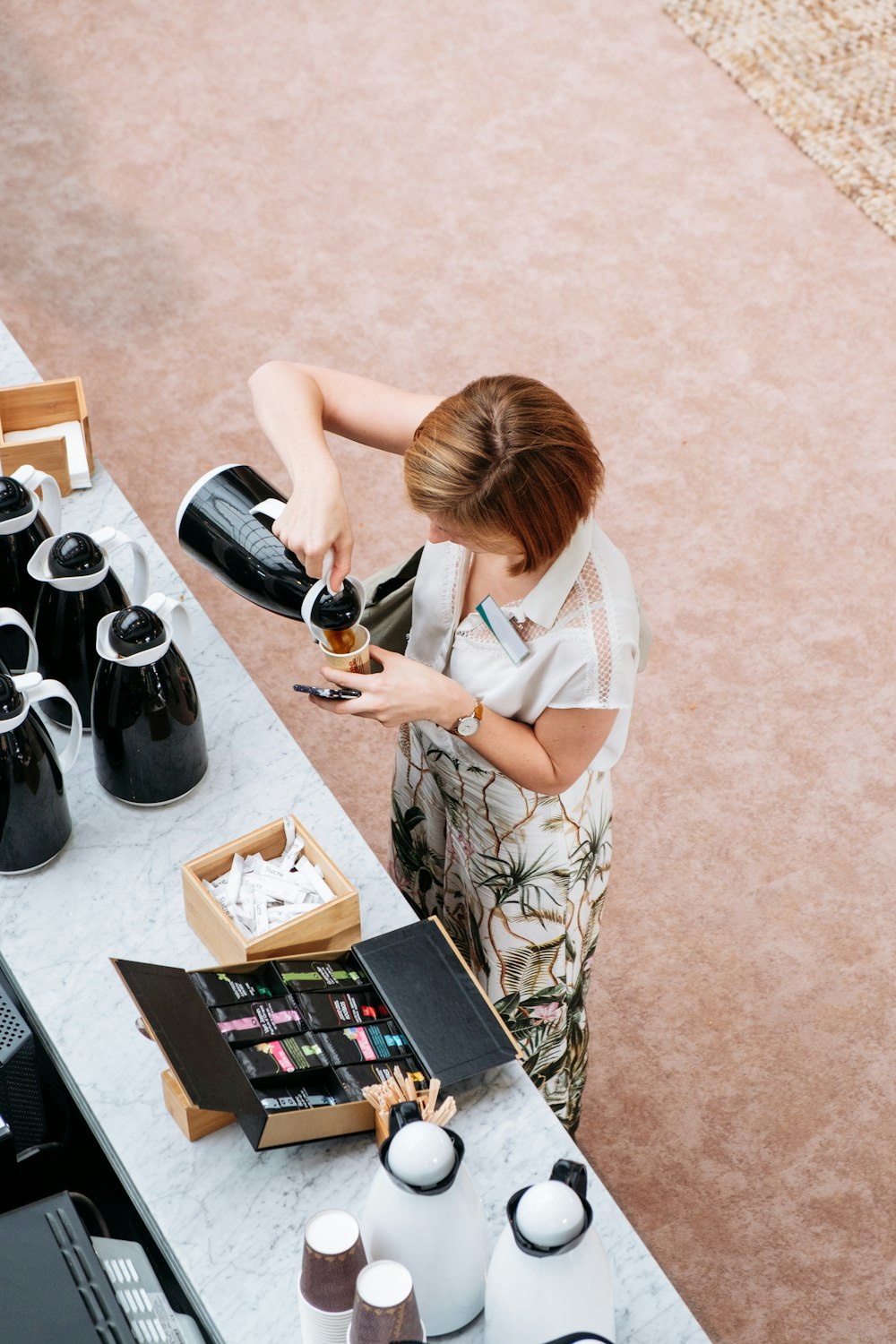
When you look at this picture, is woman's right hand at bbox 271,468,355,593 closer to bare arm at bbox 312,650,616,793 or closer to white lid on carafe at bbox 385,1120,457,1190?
bare arm at bbox 312,650,616,793

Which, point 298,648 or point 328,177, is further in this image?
point 328,177

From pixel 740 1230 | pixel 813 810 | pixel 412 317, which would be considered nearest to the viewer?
pixel 740 1230

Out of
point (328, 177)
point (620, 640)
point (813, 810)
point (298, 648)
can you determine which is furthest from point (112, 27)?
point (620, 640)

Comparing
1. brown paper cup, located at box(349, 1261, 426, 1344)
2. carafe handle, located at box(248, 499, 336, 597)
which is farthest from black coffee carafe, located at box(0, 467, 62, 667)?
brown paper cup, located at box(349, 1261, 426, 1344)

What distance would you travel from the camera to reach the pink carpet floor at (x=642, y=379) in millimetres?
2469

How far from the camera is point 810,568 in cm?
334

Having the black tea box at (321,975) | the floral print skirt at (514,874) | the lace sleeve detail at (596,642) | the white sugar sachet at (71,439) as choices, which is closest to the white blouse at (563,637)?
the lace sleeve detail at (596,642)

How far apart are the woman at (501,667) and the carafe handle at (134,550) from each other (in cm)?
21

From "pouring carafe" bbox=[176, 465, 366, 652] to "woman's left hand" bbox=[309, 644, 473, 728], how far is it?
0.06 meters

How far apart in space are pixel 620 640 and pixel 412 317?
2460mm

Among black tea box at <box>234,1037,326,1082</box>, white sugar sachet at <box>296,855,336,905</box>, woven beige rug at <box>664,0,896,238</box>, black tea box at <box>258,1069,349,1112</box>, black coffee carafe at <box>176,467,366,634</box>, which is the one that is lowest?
woven beige rug at <box>664,0,896,238</box>

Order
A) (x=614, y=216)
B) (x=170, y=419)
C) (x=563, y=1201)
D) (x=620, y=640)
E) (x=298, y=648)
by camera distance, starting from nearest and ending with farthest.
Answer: (x=563, y=1201), (x=620, y=640), (x=298, y=648), (x=170, y=419), (x=614, y=216)

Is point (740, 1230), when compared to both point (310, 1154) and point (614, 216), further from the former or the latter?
point (614, 216)

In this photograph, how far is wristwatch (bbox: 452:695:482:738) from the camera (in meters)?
1.61
